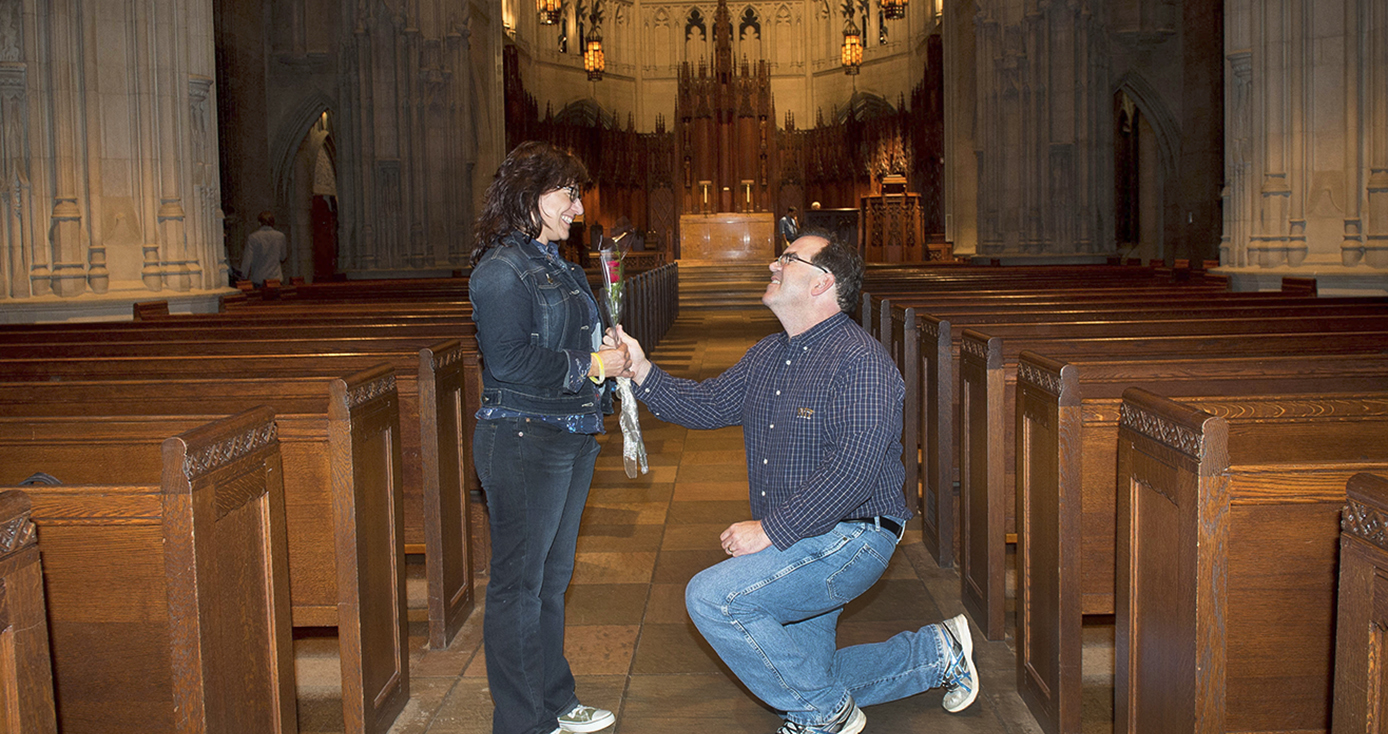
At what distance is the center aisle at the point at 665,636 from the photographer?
3.09 m

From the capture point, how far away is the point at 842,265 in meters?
2.75

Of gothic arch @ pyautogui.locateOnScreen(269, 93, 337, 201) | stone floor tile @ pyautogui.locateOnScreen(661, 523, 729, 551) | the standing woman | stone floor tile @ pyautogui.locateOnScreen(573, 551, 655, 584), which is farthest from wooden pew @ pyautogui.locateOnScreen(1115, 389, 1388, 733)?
gothic arch @ pyautogui.locateOnScreen(269, 93, 337, 201)

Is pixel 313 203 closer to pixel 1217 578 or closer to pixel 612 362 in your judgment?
pixel 612 362

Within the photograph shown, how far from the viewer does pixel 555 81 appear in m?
28.3

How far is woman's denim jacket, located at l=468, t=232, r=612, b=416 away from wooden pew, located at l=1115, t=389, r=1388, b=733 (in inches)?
52.4

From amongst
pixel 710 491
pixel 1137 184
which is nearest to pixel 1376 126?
pixel 710 491

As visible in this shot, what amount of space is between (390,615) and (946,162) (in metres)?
19.7

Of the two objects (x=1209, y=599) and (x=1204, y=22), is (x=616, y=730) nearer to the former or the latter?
(x=1209, y=599)

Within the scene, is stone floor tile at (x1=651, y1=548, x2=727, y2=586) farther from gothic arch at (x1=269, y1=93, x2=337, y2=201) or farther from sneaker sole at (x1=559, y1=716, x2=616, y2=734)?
gothic arch at (x1=269, y1=93, x2=337, y2=201)

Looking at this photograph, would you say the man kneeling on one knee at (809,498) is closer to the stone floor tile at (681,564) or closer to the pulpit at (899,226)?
the stone floor tile at (681,564)

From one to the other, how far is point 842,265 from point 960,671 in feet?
4.09

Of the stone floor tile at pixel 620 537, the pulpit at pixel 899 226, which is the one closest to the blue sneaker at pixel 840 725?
the stone floor tile at pixel 620 537

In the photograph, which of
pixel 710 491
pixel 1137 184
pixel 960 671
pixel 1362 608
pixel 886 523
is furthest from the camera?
pixel 1137 184

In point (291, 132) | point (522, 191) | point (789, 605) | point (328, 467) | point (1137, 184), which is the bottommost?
point (789, 605)
